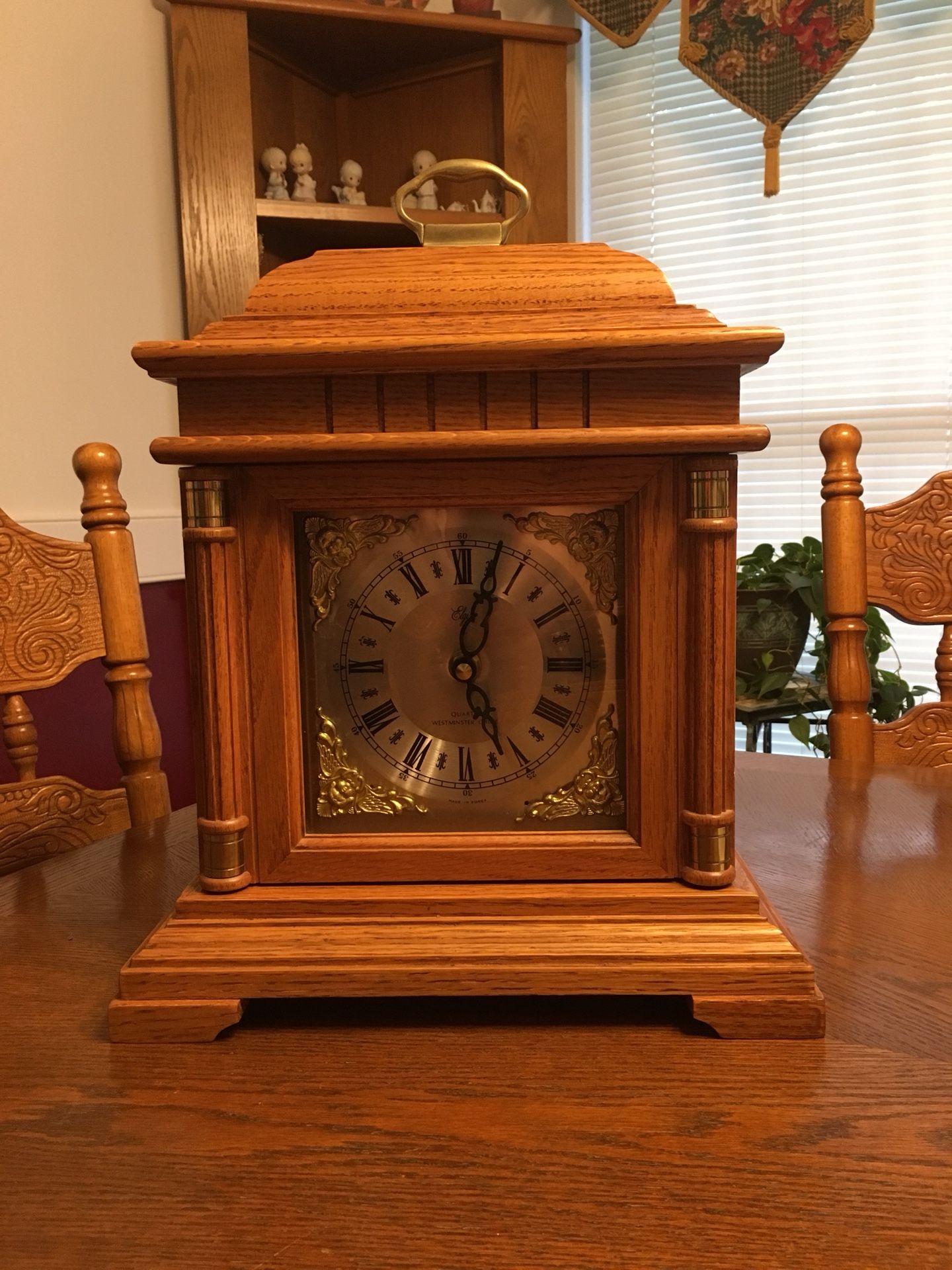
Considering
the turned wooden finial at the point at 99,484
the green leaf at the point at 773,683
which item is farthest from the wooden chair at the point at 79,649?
the green leaf at the point at 773,683

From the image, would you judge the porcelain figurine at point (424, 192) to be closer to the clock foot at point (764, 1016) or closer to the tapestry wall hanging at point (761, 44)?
the tapestry wall hanging at point (761, 44)

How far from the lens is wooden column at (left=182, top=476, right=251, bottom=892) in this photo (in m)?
0.64

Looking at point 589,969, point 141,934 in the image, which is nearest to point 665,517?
point 589,969

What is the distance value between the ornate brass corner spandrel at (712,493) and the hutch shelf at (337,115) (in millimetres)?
1772

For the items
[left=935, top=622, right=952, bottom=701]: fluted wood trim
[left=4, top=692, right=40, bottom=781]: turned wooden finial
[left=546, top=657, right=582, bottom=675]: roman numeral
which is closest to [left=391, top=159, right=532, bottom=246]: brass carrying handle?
[left=546, top=657, right=582, bottom=675]: roman numeral

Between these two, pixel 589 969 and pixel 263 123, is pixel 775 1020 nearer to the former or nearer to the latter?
pixel 589 969

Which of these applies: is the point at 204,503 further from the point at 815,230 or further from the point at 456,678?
the point at 815,230

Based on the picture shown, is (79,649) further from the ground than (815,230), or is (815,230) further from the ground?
(815,230)

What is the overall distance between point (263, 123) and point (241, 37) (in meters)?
0.22

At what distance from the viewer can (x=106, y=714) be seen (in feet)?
6.49

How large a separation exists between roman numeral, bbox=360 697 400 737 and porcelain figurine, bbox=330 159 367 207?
2.02 m

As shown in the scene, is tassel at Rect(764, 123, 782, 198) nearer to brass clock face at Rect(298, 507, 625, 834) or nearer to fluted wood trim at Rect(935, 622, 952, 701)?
fluted wood trim at Rect(935, 622, 952, 701)

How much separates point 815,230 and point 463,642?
2309 millimetres

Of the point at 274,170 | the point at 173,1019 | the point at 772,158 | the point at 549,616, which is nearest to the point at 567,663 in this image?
the point at 549,616
